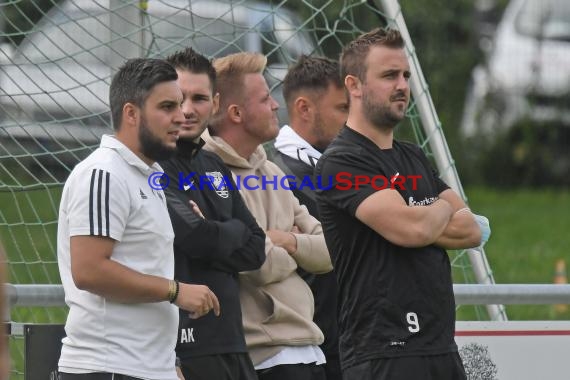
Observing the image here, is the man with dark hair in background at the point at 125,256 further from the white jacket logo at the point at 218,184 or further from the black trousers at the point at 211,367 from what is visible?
the white jacket logo at the point at 218,184

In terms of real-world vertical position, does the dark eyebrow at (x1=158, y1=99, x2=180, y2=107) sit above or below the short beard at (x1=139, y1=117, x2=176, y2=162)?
above

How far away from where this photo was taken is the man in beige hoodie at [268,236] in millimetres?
5387

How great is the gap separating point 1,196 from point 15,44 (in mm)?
783

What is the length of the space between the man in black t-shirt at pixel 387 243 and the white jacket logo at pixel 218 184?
0.45 meters

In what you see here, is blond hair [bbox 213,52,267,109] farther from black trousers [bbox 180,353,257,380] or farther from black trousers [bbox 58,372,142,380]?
black trousers [bbox 58,372,142,380]

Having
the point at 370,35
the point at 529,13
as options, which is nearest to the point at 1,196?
the point at 370,35

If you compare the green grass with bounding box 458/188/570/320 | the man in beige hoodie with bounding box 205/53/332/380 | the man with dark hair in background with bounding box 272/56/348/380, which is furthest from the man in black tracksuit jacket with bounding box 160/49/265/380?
the green grass with bounding box 458/188/570/320

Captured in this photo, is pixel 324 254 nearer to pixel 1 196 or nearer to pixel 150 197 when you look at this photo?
pixel 150 197

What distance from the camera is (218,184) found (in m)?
5.29

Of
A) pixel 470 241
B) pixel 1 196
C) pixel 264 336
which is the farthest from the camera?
pixel 1 196

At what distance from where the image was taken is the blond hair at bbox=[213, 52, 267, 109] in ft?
19.0

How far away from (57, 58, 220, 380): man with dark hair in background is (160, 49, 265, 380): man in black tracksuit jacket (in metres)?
0.33

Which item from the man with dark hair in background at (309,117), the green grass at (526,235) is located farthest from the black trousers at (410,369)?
the green grass at (526,235)

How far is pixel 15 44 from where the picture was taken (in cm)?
675
